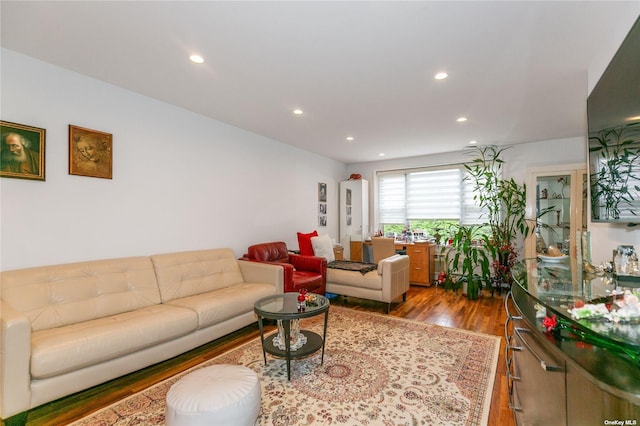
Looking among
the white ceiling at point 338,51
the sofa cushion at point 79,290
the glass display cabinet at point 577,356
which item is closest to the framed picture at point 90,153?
the white ceiling at point 338,51

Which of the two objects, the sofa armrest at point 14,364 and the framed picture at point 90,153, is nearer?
the sofa armrest at point 14,364

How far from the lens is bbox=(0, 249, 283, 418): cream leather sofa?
1.84 metres

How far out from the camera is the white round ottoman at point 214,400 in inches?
62.1

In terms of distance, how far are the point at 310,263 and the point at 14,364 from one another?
123 inches

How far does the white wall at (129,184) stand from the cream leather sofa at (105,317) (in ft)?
0.82

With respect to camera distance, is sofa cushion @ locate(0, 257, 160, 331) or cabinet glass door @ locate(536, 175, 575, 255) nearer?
sofa cushion @ locate(0, 257, 160, 331)

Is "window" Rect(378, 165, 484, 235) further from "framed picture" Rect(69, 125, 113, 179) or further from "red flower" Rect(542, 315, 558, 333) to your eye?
"framed picture" Rect(69, 125, 113, 179)

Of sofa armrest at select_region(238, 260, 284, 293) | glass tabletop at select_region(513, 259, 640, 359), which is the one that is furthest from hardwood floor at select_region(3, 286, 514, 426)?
glass tabletop at select_region(513, 259, 640, 359)

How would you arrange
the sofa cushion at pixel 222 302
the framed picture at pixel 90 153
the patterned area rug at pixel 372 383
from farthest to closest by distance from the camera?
the sofa cushion at pixel 222 302 < the framed picture at pixel 90 153 < the patterned area rug at pixel 372 383

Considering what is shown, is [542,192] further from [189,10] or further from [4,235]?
[4,235]

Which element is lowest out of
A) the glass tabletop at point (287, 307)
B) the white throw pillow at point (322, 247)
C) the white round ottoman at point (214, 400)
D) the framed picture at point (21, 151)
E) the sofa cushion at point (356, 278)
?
the white round ottoman at point (214, 400)

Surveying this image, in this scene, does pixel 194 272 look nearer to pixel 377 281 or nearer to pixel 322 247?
pixel 322 247

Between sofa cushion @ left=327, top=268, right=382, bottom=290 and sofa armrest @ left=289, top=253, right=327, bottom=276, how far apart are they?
0.18m

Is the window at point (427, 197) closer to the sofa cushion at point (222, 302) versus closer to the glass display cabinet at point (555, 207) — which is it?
the glass display cabinet at point (555, 207)
